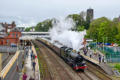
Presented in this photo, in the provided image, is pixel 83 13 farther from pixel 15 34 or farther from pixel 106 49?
pixel 106 49

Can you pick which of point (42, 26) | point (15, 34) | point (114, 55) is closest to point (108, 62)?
point (114, 55)

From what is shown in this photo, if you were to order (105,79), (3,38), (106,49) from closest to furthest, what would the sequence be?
(105,79) → (106,49) → (3,38)

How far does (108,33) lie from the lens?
3741 centimetres

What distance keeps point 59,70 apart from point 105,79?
20.6 ft

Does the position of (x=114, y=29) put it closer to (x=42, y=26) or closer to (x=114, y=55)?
(x=114, y=55)

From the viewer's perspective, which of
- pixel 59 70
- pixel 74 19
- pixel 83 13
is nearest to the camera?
pixel 59 70

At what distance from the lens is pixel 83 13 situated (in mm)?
95312

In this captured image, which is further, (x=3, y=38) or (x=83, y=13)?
(x=83, y=13)

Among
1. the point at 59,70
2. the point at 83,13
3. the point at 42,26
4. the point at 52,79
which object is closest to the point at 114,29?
the point at 59,70

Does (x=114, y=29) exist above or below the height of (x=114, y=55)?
above

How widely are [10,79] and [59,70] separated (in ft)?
21.4

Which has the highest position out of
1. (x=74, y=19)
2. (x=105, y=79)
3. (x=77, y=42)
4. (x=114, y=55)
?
(x=74, y=19)

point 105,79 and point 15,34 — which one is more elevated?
point 15,34

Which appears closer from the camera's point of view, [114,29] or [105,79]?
[105,79]
